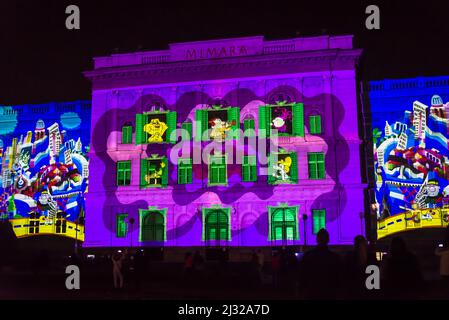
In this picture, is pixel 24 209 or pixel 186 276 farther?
pixel 24 209

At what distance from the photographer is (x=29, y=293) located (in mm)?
19828

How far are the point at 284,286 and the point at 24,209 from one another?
36015 mm

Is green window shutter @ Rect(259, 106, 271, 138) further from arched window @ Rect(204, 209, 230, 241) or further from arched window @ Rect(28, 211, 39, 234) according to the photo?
arched window @ Rect(28, 211, 39, 234)

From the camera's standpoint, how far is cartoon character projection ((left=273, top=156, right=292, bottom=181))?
137 ft

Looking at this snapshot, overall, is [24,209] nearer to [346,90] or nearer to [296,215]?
[296,215]

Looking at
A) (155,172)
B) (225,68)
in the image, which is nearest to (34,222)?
(155,172)

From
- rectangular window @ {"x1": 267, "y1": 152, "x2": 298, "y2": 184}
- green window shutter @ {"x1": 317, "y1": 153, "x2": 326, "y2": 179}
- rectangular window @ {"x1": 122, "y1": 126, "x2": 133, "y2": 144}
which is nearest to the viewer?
green window shutter @ {"x1": 317, "y1": 153, "x2": 326, "y2": 179}

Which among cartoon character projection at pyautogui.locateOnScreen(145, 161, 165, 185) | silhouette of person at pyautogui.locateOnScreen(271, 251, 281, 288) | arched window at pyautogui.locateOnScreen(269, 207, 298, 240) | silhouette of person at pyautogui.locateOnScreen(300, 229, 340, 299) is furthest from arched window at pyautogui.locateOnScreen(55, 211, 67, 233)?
silhouette of person at pyautogui.locateOnScreen(300, 229, 340, 299)

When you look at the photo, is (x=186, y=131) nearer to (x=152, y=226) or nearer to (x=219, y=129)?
(x=219, y=129)

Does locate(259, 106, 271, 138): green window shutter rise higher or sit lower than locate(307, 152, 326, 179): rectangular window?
higher

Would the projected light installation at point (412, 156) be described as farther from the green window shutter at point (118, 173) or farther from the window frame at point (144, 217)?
the green window shutter at point (118, 173)

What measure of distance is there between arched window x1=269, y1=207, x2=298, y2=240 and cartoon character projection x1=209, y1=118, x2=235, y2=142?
6.72m

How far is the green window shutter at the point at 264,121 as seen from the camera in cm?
4231

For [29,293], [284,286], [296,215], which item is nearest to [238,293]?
[284,286]
